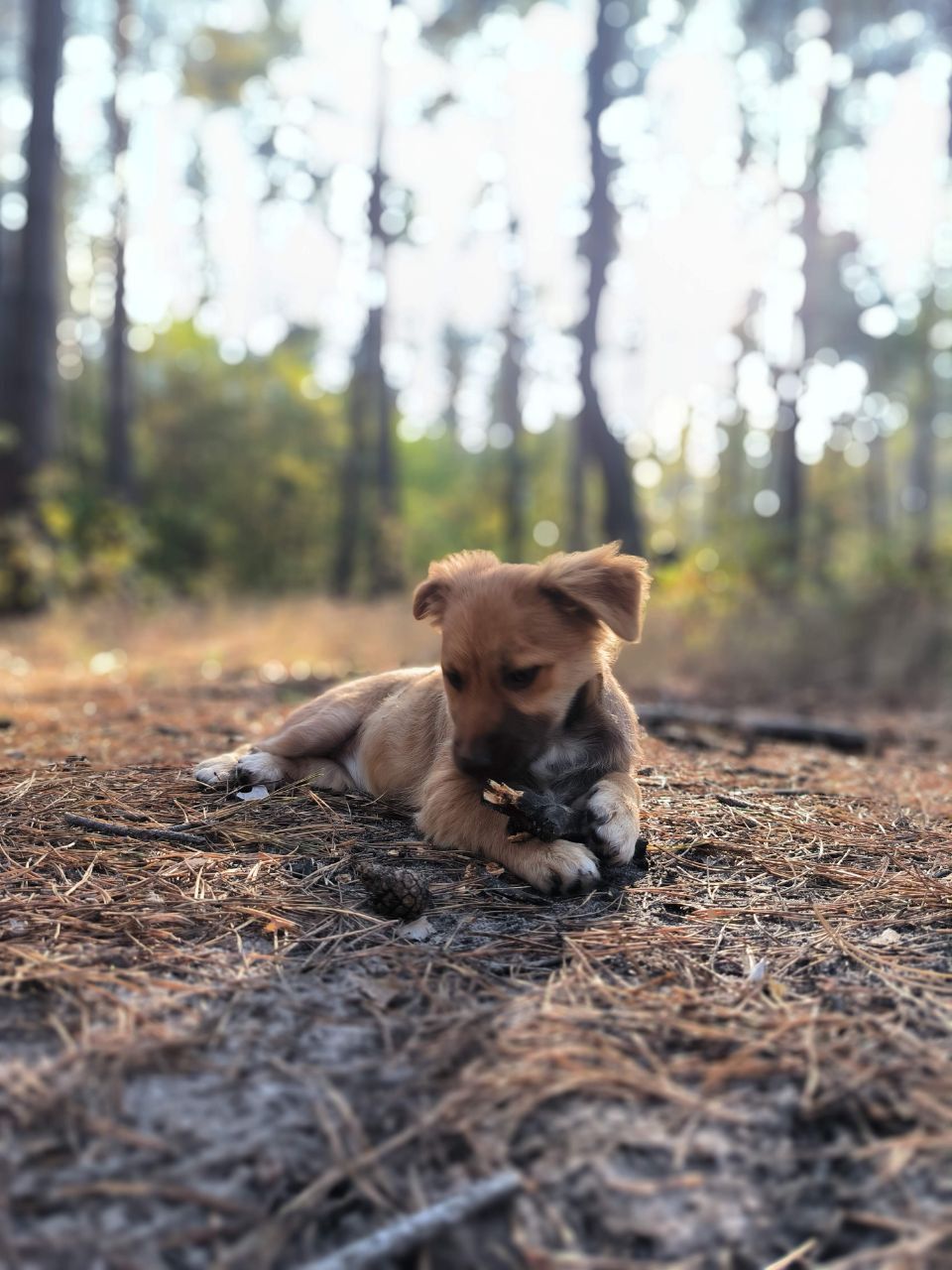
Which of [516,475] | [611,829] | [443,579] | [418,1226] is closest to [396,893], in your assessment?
[611,829]

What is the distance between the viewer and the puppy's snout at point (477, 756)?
361 centimetres

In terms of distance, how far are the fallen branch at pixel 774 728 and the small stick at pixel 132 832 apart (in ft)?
13.1

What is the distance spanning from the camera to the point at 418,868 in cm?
352

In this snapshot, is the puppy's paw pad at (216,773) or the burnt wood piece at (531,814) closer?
the burnt wood piece at (531,814)

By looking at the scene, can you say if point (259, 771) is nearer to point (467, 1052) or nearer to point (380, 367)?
point (467, 1052)

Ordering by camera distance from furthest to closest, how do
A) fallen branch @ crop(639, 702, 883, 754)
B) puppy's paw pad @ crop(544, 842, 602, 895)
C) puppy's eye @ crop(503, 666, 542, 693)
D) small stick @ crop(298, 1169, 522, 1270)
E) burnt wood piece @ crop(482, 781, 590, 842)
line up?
1. fallen branch @ crop(639, 702, 883, 754)
2. puppy's eye @ crop(503, 666, 542, 693)
3. burnt wood piece @ crop(482, 781, 590, 842)
4. puppy's paw pad @ crop(544, 842, 602, 895)
5. small stick @ crop(298, 1169, 522, 1270)

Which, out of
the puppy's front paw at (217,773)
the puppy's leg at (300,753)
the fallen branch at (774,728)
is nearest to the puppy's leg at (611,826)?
the puppy's leg at (300,753)

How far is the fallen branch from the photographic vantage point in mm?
6945

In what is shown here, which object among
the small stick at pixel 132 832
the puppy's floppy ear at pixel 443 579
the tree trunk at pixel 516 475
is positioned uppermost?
the tree trunk at pixel 516 475

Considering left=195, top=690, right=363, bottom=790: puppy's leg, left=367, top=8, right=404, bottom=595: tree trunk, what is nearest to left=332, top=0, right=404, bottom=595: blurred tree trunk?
left=367, top=8, right=404, bottom=595: tree trunk

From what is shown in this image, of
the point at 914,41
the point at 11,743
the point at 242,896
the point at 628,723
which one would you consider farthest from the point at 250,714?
the point at 914,41

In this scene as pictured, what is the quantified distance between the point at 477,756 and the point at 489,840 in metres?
0.32

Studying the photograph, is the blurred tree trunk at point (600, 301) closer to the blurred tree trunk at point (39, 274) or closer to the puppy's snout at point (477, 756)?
the blurred tree trunk at point (39, 274)

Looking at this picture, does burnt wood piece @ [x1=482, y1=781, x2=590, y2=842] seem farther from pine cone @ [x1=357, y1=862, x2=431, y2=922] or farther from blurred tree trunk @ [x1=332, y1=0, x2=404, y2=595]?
blurred tree trunk @ [x1=332, y1=0, x2=404, y2=595]
